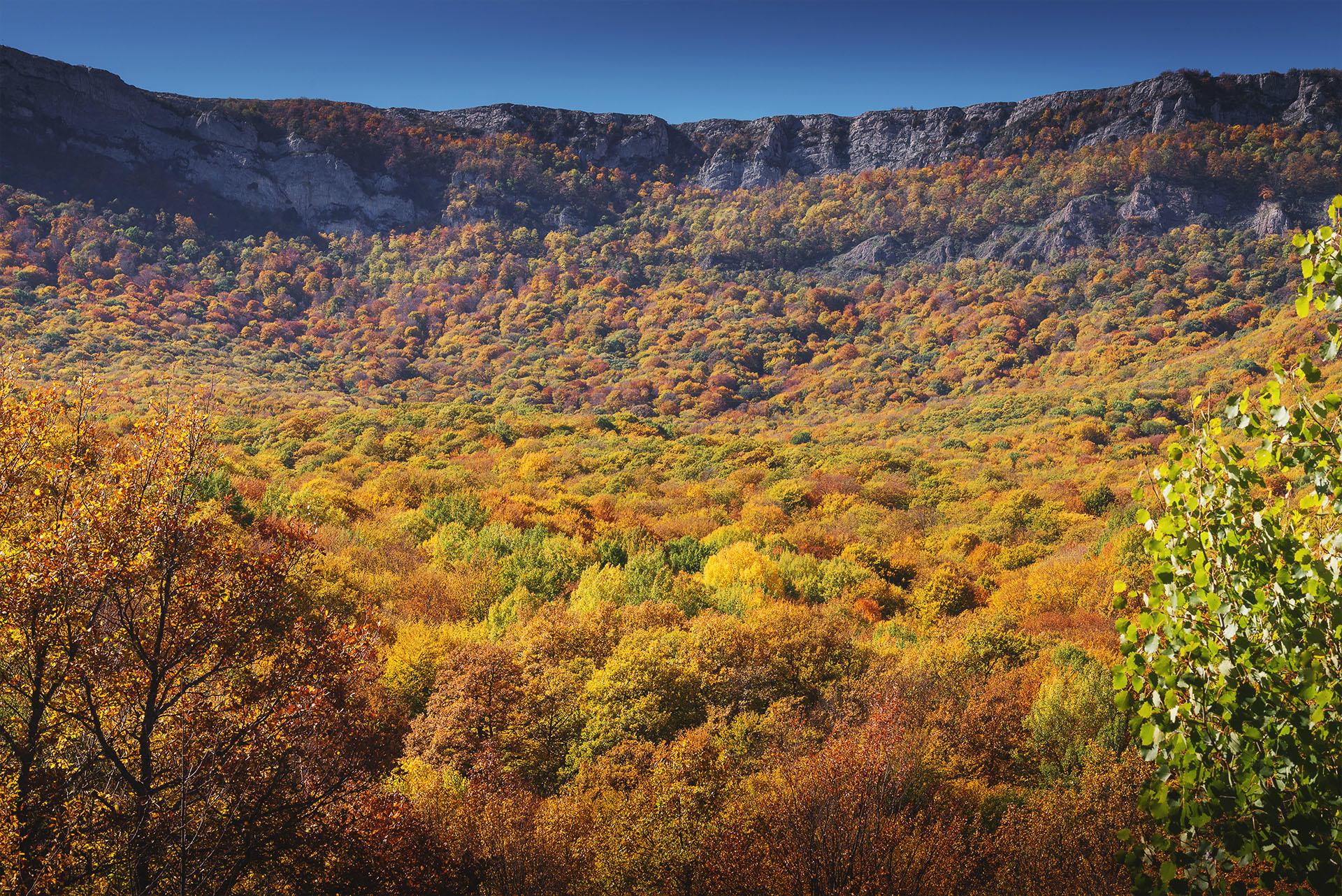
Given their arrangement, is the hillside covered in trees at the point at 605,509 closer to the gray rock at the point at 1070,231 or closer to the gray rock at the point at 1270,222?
the gray rock at the point at 1070,231

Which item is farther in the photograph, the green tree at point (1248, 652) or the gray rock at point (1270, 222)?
the gray rock at point (1270, 222)

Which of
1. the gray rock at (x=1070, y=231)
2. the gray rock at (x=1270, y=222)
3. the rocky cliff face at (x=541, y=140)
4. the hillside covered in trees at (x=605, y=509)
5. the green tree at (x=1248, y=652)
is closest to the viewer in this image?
the green tree at (x=1248, y=652)

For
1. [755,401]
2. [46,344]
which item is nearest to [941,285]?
[755,401]

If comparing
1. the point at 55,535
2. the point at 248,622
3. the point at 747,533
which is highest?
the point at 55,535

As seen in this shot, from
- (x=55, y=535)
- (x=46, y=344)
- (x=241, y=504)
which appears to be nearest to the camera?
(x=55, y=535)

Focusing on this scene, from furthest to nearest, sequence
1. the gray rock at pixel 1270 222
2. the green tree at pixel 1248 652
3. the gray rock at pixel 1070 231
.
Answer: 1. the gray rock at pixel 1070 231
2. the gray rock at pixel 1270 222
3. the green tree at pixel 1248 652

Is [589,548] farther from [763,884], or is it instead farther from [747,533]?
[763,884]

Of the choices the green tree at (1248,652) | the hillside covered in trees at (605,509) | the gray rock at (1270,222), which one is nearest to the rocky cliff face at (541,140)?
the gray rock at (1270,222)

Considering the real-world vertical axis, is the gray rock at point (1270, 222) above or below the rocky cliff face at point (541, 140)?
below
